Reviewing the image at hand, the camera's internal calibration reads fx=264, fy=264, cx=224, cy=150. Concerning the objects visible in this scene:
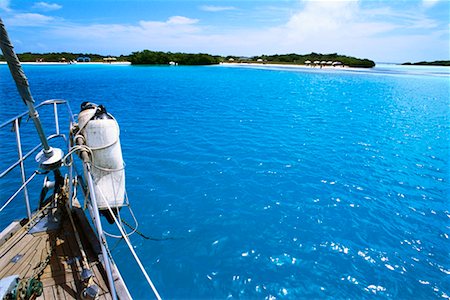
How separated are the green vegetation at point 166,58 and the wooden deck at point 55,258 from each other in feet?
361

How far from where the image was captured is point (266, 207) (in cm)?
775

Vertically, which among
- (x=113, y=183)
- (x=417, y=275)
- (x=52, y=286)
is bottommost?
(x=417, y=275)

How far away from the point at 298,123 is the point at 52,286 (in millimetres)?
16226

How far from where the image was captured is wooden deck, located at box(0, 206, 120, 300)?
3.54 meters

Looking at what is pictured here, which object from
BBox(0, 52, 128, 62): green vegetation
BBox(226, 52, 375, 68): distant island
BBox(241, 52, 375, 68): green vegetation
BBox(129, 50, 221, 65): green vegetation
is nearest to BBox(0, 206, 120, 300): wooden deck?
BBox(226, 52, 375, 68): distant island

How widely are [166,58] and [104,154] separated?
375 feet

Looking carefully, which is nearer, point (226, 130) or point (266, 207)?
point (266, 207)

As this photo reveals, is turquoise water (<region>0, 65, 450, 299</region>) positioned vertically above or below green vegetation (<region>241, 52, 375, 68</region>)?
below

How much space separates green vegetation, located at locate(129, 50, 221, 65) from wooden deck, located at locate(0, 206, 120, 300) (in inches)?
4329

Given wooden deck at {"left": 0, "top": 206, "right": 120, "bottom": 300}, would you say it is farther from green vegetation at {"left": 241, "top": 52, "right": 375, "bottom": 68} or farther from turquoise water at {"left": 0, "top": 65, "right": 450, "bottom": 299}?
green vegetation at {"left": 241, "top": 52, "right": 375, "bottom": 68}

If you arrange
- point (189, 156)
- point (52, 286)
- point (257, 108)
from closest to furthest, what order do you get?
1. point (52, 286)
2. point (189, 156)
3. point (257, 108)

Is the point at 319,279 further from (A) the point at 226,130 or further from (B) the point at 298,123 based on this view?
(B) the point at 298,123

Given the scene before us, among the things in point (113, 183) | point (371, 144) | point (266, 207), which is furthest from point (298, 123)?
point (113, 183)

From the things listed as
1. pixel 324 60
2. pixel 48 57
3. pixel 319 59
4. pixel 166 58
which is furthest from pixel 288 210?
pixel 48 57
